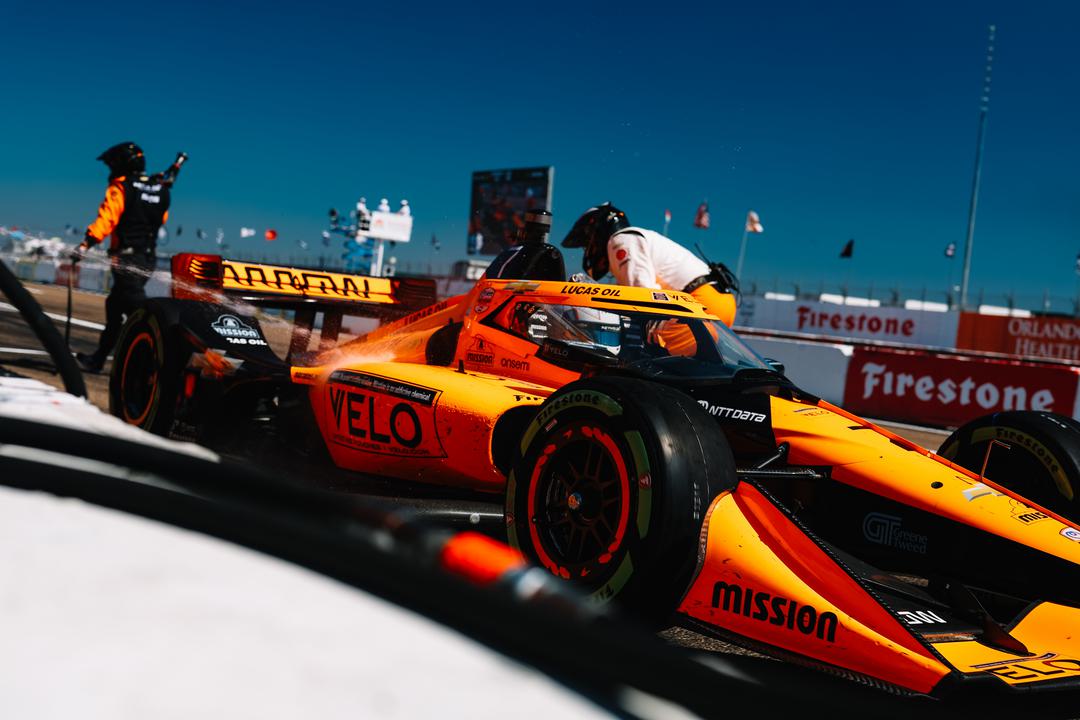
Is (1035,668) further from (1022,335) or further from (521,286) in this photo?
(1022,335)

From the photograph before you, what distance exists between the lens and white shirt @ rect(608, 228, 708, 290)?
16.8 ft

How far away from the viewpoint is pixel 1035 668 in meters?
2.47

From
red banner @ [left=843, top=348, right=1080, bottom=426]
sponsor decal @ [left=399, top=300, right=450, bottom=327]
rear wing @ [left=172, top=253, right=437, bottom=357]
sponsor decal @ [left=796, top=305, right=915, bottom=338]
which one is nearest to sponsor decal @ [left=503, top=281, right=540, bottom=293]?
sponsor decal @ [left=399, top=300, right=450, bottom=327]

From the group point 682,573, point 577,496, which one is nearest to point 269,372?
point 577,496

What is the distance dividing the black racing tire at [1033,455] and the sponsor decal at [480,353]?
1952 millimetres

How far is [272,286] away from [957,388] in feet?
30.9

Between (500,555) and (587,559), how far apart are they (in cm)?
222

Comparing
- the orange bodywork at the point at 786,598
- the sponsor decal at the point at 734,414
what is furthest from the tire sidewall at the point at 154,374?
the orange bodywork at the point at 786,598

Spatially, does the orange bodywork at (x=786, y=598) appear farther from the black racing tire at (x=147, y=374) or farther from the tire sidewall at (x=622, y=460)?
the black racing tire at (x=147, y=374)

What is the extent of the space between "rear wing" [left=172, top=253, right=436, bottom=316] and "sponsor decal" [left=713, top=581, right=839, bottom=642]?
3297mm

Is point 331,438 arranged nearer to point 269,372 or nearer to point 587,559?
point 269,372

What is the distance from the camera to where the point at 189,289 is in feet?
17.8

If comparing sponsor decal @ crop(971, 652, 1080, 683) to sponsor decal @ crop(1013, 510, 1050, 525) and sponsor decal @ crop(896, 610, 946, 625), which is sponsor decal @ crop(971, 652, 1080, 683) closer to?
sponsor decal @ crop(896, 610, 946, 625)

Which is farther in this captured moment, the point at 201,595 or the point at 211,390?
the point at 211,390
